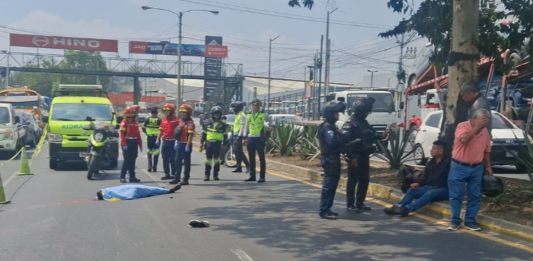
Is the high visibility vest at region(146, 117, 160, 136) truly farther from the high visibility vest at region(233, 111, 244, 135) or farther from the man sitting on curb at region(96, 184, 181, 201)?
the man sitting on curb at region(96, 184, 181, 201)

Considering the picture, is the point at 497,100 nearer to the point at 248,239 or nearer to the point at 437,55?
the point at 437,55

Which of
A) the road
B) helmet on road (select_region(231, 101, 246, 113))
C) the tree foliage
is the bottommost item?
the road

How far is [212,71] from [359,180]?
49.1 m

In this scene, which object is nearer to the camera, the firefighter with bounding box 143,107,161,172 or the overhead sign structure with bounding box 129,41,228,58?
the firefighter with bounding box 143,107,161,172

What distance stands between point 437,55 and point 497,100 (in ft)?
23.9

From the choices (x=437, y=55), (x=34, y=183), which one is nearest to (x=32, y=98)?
(x=34, y=183)

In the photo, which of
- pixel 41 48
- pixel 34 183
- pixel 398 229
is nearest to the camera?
pixel 398 229

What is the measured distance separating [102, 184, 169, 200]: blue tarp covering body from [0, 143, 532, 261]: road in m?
0.29

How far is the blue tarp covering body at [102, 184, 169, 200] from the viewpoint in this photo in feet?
37.0

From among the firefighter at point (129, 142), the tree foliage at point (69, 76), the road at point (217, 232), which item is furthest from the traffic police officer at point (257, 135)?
the tree foliage at point (69, 76)

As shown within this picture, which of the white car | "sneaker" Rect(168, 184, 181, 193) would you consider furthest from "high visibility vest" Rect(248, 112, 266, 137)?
the white car

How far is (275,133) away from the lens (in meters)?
20.0

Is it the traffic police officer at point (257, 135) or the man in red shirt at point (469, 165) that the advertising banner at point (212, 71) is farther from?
the man in red shirt at point (469, 165)

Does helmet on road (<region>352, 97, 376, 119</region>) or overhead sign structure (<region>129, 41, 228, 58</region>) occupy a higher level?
overhead sign structure (<region>129, 41, 228, 58</region>)
